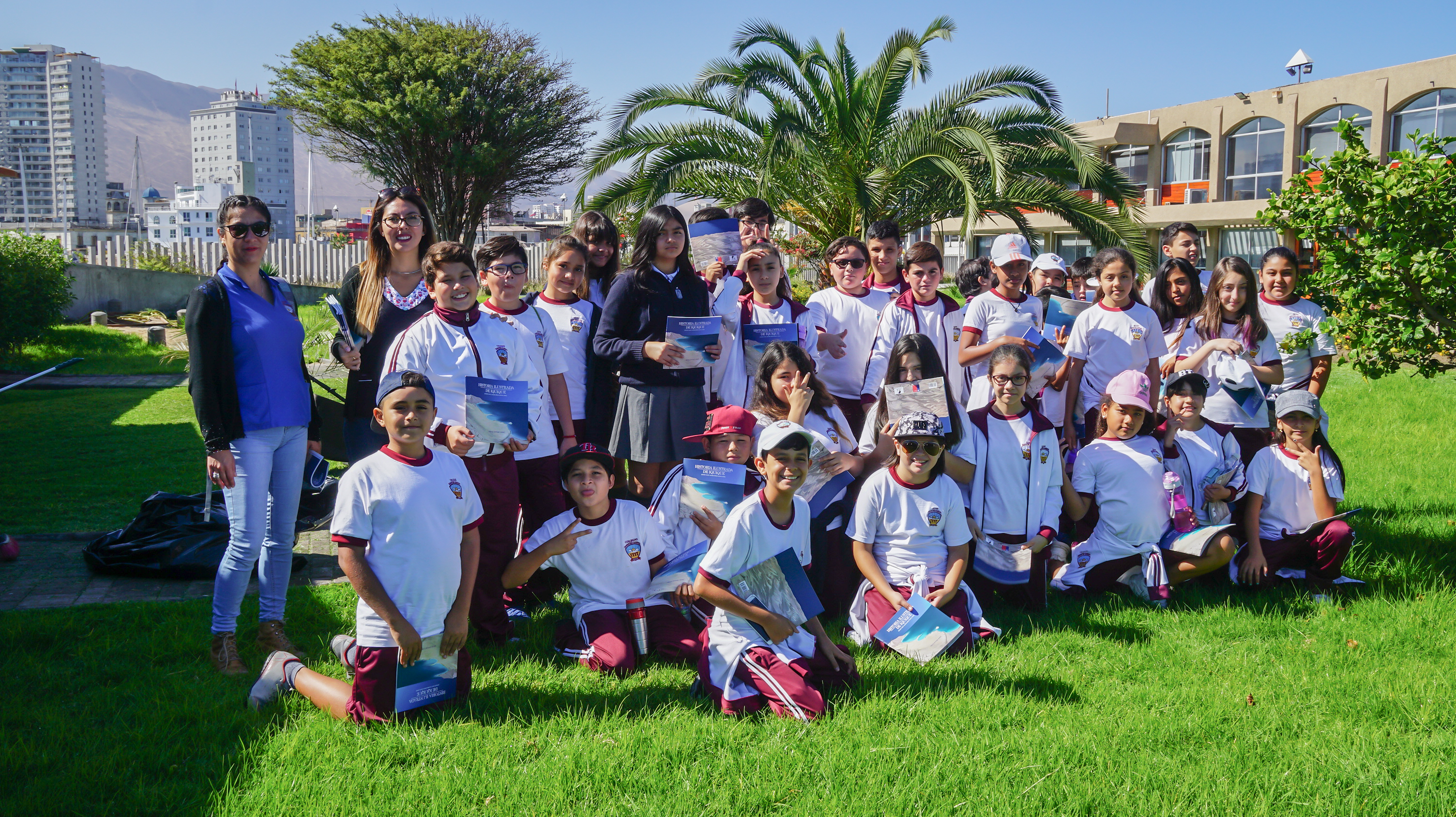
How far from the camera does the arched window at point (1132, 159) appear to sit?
42.7 metres

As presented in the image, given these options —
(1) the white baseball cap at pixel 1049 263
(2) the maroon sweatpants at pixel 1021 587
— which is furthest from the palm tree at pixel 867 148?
(2) the maroon sweatpants at pixel 1021 587

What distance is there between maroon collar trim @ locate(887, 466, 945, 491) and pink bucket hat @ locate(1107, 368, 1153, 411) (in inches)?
51.5

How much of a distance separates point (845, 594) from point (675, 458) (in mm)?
1177

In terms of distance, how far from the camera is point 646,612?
4.71 metres

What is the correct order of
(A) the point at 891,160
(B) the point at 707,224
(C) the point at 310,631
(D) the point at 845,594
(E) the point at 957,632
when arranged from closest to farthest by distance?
1. (E) the point at 957,632
2. (C) the point at 310,631
3. (D) the point at 845,594
4. (B) the point at 707,224
5. (A) the point at 891,160

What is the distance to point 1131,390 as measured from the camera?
538 centimetres

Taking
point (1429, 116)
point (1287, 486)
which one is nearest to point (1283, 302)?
point (1287, 486)

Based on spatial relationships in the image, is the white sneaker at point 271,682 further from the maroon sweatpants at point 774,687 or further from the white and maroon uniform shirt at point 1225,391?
the white and maroon uniform shirt at point 1225,391

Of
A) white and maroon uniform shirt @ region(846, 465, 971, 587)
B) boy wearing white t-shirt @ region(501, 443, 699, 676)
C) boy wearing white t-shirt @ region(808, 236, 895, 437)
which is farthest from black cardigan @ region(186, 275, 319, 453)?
boy wearing white t-shirt @ region(808, 236, 895, 437)

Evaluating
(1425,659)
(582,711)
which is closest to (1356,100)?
(1425,659)

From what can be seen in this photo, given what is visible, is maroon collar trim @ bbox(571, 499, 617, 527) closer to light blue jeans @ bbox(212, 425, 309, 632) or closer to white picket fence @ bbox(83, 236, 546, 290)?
light blue jeans @ bbox(212, 425, 309, 632)

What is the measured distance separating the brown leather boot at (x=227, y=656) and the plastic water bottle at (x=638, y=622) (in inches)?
66.5

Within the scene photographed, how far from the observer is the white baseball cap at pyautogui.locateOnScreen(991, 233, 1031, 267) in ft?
19.7

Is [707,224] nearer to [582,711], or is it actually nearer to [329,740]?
[582,711]
